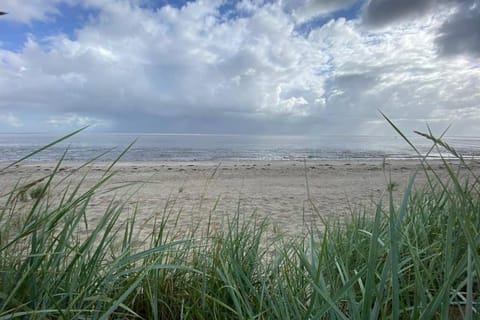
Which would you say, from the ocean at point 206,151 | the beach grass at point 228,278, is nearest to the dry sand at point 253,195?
the ocean at point 206,151

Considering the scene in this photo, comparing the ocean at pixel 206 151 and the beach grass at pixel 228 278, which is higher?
the beach grass at pixel 228 278

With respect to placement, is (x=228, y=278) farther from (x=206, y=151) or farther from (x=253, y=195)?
(x=206, y=151)

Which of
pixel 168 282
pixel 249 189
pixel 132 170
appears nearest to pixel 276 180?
pixel 249 189

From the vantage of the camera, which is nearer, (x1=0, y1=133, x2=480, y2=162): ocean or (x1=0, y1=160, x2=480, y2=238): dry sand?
(x1=0, y1=160, x2=480, y2=238): dry sand

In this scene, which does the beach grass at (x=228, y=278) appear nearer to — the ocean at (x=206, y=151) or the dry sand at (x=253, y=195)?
the ocean at (x=206, y=151)

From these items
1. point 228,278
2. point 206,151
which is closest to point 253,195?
point 228,278

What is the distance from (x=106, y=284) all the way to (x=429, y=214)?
87.2 inches

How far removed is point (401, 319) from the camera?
48.3 inches

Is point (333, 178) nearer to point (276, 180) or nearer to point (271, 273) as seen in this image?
point (276, 180)

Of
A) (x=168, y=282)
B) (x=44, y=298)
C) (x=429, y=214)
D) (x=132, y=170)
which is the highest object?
(x=429, y=214)

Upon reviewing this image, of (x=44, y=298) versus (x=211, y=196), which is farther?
(x=211, y=196)

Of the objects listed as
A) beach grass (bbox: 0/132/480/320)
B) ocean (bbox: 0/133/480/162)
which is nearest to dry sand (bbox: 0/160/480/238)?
ocean (bbox: 0/133/480/162)

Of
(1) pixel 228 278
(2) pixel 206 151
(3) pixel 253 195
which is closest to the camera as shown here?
(1) pixel 228 278

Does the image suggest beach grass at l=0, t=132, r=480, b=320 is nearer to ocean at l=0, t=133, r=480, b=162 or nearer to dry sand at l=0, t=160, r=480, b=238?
ocean at l=0, t=133, r=480, b=162
